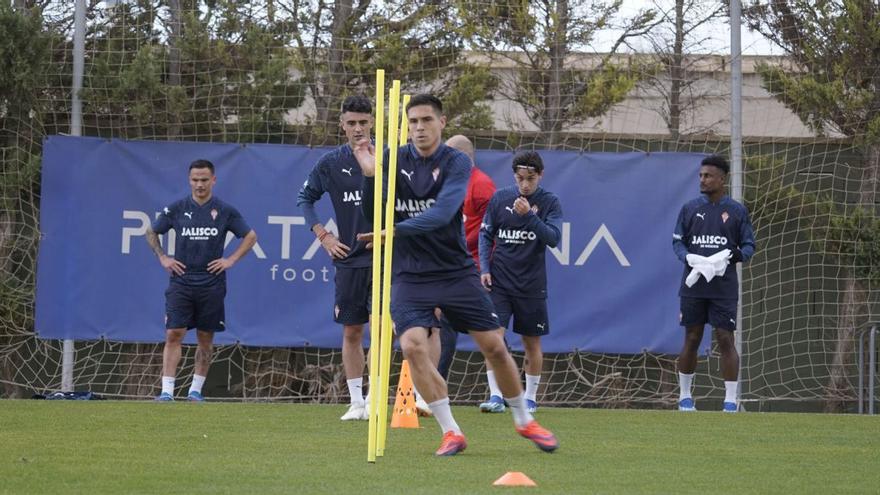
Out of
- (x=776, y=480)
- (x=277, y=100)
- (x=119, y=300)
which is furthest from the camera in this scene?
(x=277, y=100)

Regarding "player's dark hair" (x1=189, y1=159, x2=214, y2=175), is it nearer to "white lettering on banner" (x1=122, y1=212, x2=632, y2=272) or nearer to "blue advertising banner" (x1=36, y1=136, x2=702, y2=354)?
"blue advertising banner" (x1=36, y1=136, x2=702, y2=354)

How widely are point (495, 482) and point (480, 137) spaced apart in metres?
7.85

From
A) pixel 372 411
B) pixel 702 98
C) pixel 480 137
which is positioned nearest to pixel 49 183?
pixel 480 137

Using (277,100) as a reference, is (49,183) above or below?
below

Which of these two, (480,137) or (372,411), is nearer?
(372,411)

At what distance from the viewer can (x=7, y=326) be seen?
12.0 meters

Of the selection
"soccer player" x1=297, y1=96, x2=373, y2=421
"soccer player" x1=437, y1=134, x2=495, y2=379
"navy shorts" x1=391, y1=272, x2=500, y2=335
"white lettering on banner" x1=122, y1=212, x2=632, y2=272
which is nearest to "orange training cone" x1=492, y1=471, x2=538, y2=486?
"navy shorts" x1=391, y1=272, x2=500, y2=335

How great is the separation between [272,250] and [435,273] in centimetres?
580

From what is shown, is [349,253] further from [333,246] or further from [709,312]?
[709,312]

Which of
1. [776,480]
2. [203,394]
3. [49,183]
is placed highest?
[49,183]

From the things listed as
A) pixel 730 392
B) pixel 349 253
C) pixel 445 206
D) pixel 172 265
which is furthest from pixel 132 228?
pixel 445 206

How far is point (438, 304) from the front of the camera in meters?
6.36

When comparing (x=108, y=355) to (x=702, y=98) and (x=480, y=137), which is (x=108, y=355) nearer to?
(x=480, y=137)

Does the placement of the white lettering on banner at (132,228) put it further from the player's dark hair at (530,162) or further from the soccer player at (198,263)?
the player's dark hair at (530,162)
